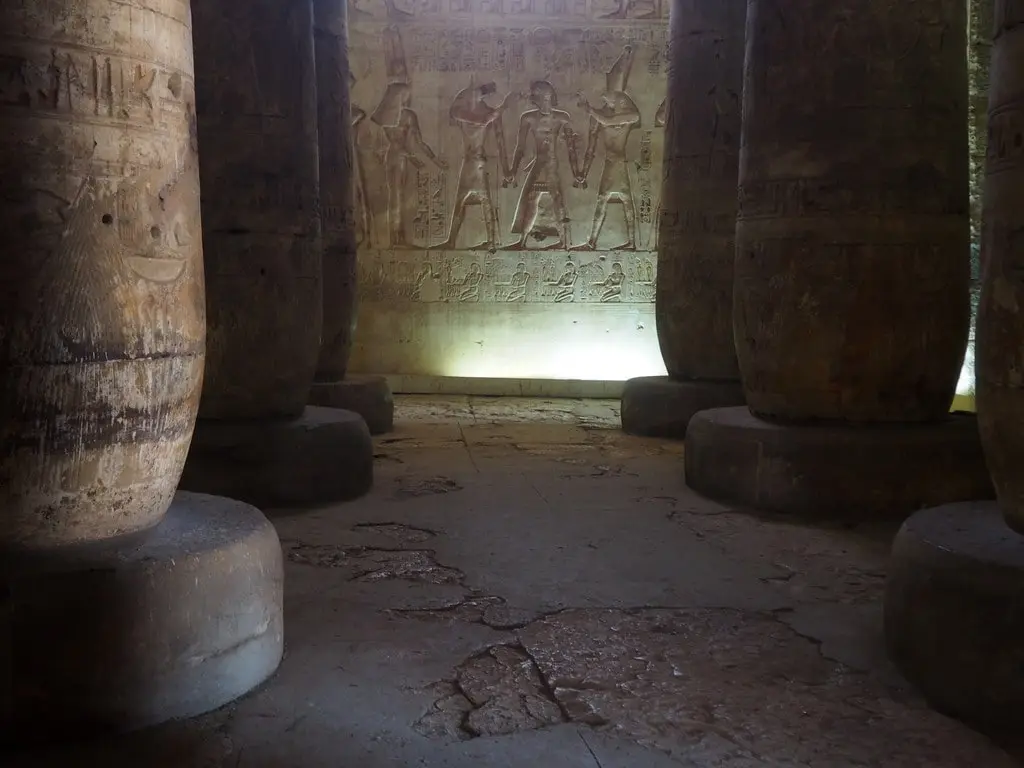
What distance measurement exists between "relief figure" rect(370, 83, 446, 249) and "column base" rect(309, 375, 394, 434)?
369 cm

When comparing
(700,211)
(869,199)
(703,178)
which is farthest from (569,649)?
(703,178)

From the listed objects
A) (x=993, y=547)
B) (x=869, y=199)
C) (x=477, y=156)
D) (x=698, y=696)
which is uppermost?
(x=477, y=156)

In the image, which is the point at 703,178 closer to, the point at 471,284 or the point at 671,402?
the point at 671,402

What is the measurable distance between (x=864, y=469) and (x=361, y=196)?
23.7ft

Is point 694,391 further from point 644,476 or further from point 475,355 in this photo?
point 475,355

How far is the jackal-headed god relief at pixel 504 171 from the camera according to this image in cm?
1023

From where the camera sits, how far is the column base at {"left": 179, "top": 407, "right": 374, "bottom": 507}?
4.38 m

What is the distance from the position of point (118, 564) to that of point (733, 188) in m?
5.36

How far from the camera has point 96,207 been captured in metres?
2.14

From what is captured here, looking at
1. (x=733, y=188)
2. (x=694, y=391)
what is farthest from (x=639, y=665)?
(x=733, y=188)

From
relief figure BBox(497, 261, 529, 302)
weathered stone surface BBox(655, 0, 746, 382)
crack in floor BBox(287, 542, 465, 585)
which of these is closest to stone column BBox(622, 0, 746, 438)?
weathered stone surface BBox(655, 0, 746, 382)

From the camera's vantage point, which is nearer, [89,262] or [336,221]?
[89,262]

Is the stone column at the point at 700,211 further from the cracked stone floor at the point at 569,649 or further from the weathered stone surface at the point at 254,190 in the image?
the weathered stone surface at the point at 254,190

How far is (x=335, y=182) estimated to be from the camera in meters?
6.87
